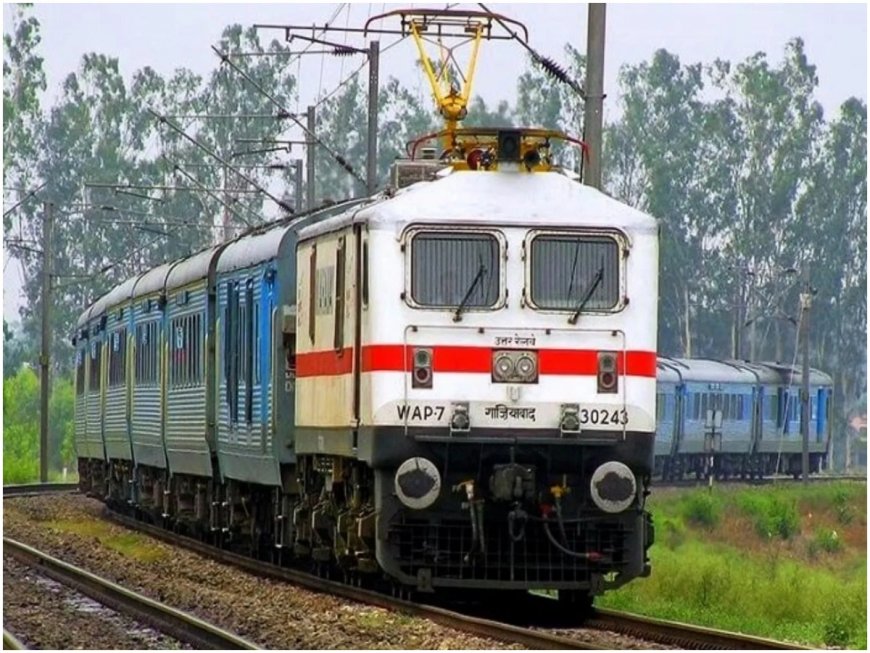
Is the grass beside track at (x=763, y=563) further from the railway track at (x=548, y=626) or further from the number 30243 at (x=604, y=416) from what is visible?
the number 30243 at (x=604, y=416)

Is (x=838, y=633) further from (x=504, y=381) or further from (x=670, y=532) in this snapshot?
(x=670, y=532)

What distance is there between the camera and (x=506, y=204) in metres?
16.7


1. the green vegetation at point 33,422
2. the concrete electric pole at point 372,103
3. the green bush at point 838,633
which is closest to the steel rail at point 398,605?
the green bush at point 838,633

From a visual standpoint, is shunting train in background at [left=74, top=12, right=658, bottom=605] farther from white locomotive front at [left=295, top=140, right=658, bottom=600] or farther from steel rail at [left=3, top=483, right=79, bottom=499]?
steel rail at [left=3, top=483, right=79, bottom=499]

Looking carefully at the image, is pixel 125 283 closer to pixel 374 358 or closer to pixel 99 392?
pixel 99 392

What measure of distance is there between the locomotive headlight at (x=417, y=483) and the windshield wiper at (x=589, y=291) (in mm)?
1420

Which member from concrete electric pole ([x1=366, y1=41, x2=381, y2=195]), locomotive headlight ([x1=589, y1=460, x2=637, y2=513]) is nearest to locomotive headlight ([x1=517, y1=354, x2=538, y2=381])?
locomotive headlight ([x1=589, y1=460, x2=637, y2=513])

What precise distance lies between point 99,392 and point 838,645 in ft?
67.7

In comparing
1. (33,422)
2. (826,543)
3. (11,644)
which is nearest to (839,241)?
(33,422)

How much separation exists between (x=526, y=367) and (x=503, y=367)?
160mm

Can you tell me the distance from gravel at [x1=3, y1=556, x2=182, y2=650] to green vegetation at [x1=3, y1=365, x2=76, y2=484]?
4538cm

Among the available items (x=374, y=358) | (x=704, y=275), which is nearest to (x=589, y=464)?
(x=374, y=358)

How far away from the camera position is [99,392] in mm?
35156

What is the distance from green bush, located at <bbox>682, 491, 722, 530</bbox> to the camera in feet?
137
